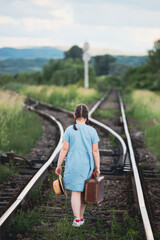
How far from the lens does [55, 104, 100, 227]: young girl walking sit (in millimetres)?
3732

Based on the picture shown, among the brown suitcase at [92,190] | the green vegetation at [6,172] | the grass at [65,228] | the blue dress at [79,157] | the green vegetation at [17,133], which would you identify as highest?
the blue dress at [79,157]

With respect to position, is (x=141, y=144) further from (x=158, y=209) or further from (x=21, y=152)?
(x=158, y=209)

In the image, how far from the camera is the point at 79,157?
3.75m

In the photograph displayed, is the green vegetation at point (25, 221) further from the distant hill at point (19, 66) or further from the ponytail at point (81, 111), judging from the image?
the distant hill at point (19, 66)

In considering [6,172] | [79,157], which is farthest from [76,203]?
[6,172]

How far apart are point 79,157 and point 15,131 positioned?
588cm

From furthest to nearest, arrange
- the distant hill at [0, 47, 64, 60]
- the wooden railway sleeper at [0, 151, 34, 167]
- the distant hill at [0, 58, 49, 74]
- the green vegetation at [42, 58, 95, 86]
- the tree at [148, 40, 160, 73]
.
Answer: the tree at [148, 40, 160, 73]
the green vegetation at [42, 58, 95, 86]
the distant hill at [0, 58, 49, 74]
the distant hill at [0, 47, 64, 60]
the wooden railway sleeper at [0, 151, 34, 167]

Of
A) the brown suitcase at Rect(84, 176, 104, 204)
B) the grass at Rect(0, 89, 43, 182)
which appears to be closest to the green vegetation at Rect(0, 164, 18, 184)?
the grass at Rect(0, 89, 43, 182)

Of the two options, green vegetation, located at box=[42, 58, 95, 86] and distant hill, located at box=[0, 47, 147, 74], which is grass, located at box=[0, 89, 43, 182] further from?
green vegetation, located at box=[42, 58, 95, 86]

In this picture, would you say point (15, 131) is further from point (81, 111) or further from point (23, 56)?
point (23, 56)

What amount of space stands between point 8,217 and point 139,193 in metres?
1.60

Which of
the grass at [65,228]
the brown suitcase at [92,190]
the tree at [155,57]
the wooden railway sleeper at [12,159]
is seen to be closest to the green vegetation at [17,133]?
the wooden railway sleeper at [12,159]

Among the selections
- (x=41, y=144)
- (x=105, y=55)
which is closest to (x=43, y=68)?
(x=41, y=144)

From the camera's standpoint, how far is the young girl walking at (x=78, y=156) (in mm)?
3732
